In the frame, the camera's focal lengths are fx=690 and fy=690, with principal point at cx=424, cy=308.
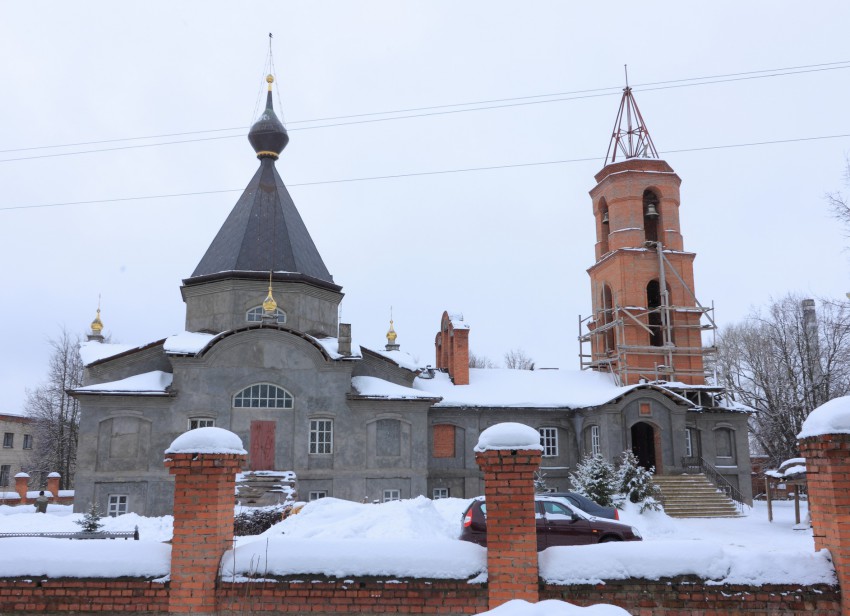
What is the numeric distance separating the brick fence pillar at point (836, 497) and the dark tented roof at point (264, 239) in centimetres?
2302

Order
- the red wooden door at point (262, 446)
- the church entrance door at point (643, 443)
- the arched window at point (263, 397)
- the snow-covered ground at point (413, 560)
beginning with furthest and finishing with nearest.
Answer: the church entrance door at point (643, 443) → the arched window at point (263, 397) → the red wooden door at point (262, 446) → the snow-covered ground at point (413, 560)

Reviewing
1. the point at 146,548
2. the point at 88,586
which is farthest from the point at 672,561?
the point at 88,586

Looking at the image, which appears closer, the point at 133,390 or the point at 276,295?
the point at 133,390

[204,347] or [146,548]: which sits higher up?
[204,347]

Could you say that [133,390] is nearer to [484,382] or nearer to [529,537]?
[484,382]

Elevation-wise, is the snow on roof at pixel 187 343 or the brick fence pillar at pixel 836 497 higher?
the snow on roof at pixel 187 343

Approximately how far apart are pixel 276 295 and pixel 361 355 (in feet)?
14.4

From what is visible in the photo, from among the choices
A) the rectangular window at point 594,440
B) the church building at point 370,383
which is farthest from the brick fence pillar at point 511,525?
the rectangular window at point 594,440

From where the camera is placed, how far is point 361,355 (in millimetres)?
25375

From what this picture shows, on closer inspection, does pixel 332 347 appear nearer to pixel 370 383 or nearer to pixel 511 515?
pixel 370 383

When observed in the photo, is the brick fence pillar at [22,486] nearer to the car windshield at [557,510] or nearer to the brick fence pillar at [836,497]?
the car windshield at [557,510]

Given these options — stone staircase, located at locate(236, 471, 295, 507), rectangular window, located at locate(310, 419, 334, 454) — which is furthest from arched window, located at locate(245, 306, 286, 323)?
stone staircase, located at locate(236, 471, 295, 507)

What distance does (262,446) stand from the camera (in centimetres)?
2336

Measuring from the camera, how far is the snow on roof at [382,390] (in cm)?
2436
